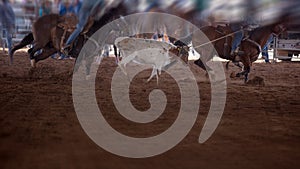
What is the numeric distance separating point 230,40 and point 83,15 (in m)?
3.16

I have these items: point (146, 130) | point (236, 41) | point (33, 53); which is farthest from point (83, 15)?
point (146, 130)

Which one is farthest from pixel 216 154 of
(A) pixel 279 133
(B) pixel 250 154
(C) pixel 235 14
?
(C) pixel 235 14

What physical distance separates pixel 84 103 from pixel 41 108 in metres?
0.64

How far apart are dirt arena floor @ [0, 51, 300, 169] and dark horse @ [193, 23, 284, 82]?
0.91 meters

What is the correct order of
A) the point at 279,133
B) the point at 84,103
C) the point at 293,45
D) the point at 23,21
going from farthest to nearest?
the point at 293,45 < the point at 23,21 < the point at 84,103 < the point at 279,133

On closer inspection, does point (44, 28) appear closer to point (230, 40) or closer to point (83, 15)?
point (83, 15)

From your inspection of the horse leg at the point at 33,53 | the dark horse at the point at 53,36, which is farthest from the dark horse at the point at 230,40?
the horse leg at the point at 33,53

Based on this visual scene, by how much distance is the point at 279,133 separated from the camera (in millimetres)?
3898

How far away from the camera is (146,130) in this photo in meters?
3.88

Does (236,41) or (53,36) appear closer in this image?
(53,36)

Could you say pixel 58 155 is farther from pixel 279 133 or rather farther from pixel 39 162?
pixel 279 133

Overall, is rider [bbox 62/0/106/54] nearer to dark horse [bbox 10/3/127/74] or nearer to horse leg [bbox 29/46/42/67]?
dark horse [bbox 10/3/127/74]

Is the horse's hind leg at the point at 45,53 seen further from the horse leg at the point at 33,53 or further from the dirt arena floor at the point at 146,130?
the dirt arena floor at the point at 146,130

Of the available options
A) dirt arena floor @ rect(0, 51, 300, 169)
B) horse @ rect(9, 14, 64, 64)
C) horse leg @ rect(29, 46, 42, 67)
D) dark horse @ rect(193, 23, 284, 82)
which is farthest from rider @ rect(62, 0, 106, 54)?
dark horse @ rect(193, 23, 284, 82)
